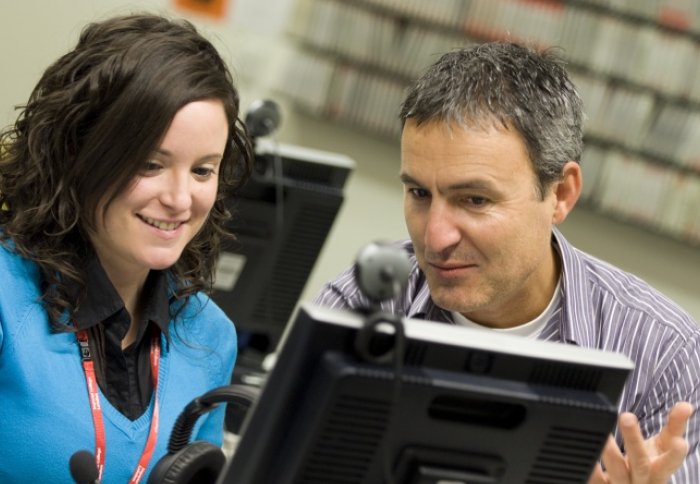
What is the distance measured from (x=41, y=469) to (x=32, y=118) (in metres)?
0.61

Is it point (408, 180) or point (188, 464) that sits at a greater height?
point (408, 180)

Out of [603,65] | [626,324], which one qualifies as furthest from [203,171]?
[603,65]

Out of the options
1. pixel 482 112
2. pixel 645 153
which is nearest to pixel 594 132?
pixel 645 153

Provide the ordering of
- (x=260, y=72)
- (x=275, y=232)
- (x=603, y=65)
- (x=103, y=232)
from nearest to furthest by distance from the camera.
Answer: (x=103, y=232)
(x=275, y=232)
(x=603, y=65)
(x=260, y=72)

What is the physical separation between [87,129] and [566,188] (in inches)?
33.5

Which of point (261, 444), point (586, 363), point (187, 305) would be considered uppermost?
point (586, 363)

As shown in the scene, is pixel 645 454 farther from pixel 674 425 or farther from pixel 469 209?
pixel 469 209

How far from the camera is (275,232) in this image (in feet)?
9.18

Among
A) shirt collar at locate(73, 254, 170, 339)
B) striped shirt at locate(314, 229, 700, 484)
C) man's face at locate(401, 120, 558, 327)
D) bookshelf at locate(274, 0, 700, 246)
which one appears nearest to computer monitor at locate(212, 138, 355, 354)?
striped shirt at locate(314, 229, 700, 484)

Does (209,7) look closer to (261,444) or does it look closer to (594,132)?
(594,132)

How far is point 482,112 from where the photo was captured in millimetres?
1942

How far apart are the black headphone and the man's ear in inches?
31.7

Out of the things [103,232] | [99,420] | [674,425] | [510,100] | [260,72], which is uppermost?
[510,100]

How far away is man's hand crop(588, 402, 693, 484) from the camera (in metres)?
1.49
